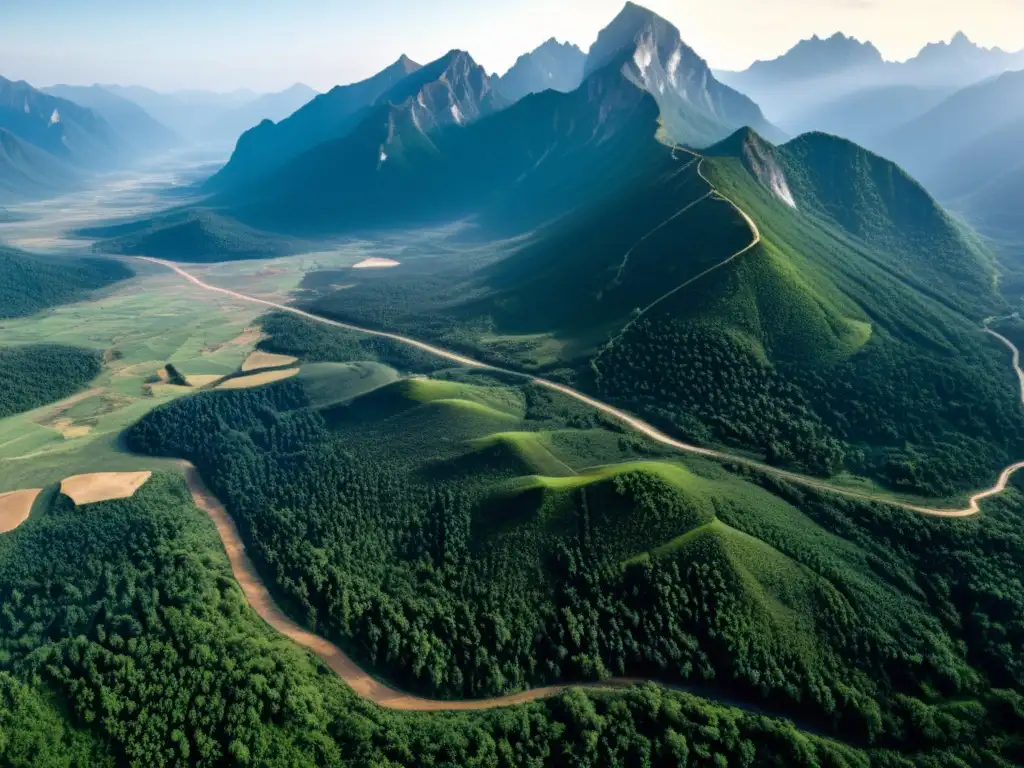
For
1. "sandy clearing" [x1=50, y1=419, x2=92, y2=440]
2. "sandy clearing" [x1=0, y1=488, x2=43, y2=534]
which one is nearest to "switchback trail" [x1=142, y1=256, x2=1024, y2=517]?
"sandy clearing" [x1=50, y1=419, x2=92, y2=440]

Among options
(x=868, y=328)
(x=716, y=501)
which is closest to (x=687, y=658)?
(x=716, y=501)

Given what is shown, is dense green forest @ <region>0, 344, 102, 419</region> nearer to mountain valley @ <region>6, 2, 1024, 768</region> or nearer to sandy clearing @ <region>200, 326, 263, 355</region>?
mountain valley @ <region>6, 2, 1024, 768</region>

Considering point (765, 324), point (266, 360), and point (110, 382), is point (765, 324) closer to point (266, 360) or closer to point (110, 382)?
point (266, 360)

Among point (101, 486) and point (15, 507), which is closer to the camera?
point (15, 507)

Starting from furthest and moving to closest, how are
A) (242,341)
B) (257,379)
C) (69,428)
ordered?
(242,341), (257,379), (69,428)

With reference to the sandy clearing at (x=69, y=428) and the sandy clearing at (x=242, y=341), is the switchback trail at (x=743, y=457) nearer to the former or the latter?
the sandy clearing at (x=242, y=341)

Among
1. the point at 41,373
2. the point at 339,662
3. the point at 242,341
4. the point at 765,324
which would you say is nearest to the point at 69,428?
the point at 41,373
